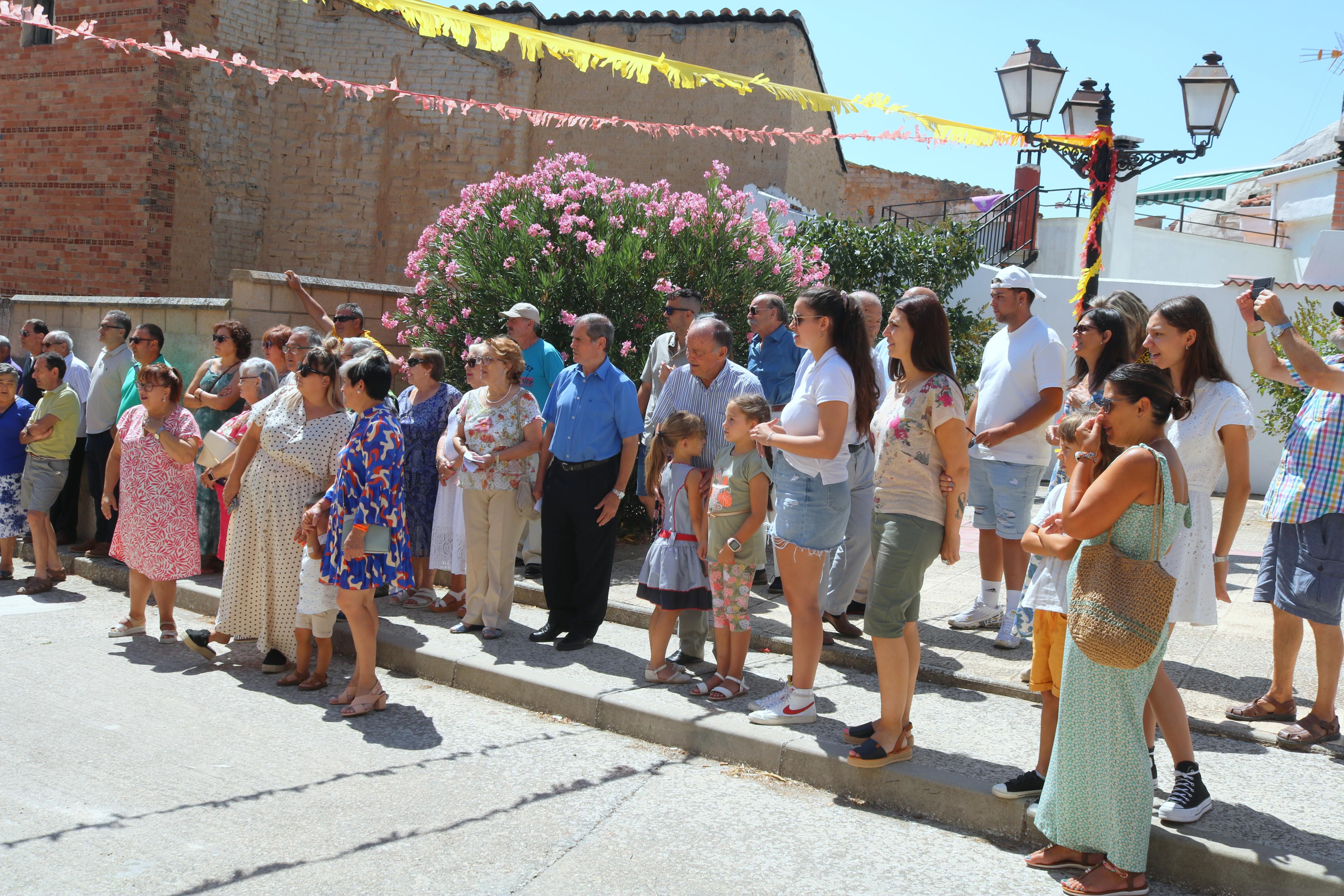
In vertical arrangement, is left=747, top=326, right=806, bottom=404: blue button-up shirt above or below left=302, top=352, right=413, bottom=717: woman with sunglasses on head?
above

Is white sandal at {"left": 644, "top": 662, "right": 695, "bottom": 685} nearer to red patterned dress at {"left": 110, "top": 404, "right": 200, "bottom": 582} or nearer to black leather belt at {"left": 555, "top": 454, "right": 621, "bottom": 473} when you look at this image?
black leather belt at {"left": 555, "top": 454, "right": 621, "bottom": 473}

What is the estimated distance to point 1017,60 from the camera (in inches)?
361

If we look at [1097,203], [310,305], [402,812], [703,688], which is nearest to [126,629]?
[310,305]

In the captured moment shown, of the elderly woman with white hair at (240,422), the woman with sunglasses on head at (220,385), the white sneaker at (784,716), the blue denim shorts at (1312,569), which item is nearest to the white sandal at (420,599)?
the elderly woman with white hair at (240,422)

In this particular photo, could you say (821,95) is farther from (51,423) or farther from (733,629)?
(51,423)

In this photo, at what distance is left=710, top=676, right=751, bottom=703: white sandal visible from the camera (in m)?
5.14

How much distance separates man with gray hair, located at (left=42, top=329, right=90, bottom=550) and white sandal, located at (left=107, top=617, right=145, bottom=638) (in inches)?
102

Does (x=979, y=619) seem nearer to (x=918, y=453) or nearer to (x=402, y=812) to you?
(x=918, y=453)

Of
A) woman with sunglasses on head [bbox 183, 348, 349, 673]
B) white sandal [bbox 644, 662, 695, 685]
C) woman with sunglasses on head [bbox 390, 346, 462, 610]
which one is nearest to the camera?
white sandal [bbox 644, 662, 695, 685]

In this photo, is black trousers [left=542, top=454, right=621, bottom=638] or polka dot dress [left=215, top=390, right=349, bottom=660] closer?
polka dot dress [left=215, top=390, right=349, bottom=660]

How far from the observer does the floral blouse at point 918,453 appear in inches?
167

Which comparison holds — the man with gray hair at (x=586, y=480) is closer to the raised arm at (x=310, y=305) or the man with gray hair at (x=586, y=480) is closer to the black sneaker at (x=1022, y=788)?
the black sneaker at (x=1022, y=788)

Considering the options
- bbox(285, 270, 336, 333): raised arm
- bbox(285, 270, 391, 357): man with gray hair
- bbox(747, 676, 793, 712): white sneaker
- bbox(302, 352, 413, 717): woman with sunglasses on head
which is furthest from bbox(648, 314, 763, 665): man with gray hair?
bbox(285, 270, 336, 333): raised arm

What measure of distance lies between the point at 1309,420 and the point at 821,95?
11.3ft
